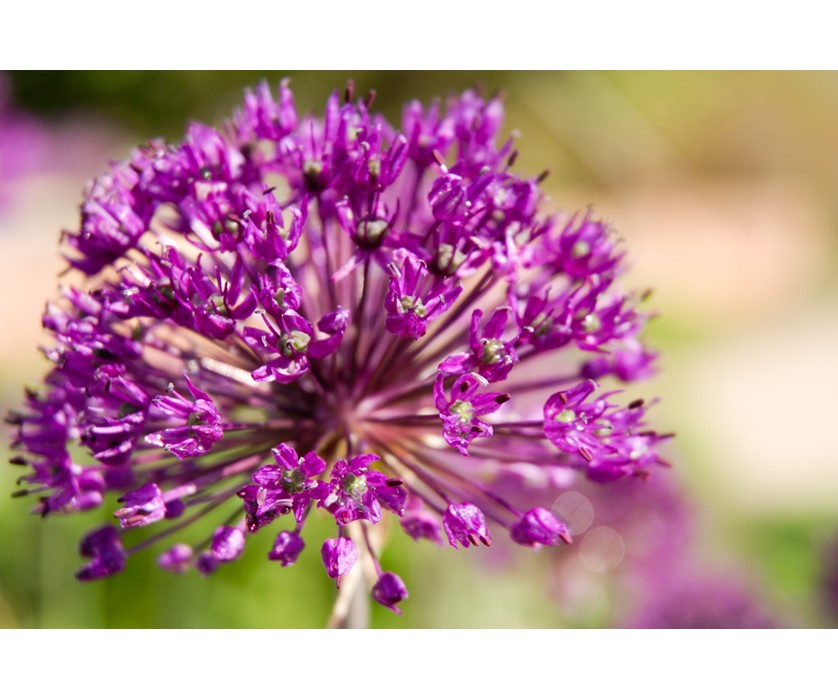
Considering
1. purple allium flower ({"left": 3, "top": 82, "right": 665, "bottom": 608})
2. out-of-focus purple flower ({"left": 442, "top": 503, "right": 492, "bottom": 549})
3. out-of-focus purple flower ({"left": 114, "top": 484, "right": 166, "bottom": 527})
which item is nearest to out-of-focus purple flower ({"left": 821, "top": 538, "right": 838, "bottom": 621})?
purple allium flower ({"left": 3, "top": 82, "right": 665, "bottom": 608})

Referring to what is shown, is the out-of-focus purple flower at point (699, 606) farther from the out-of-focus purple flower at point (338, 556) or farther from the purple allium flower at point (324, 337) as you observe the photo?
the out-of-focus purple flower at point (338, 556)

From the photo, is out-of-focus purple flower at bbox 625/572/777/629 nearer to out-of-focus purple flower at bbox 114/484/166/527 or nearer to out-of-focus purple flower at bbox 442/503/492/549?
out-of-focus purple flower at bbox 442/503/492/549

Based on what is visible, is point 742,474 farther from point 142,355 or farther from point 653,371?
point 142,355

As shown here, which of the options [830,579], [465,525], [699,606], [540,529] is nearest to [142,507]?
[465,525]

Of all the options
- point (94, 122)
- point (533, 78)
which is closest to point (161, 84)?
point (94, 122)

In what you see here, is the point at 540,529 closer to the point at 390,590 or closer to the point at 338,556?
the point at 390,590

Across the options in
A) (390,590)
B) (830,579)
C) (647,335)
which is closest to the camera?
(390,590)
